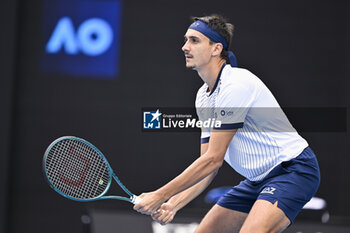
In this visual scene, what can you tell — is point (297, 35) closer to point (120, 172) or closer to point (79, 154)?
point (120, 172)

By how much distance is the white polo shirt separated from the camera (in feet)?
9.05

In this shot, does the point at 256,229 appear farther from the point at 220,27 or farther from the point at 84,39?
the point at 84,39

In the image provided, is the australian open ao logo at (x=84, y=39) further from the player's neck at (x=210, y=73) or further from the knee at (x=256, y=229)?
the knee at (x=256, y=229)

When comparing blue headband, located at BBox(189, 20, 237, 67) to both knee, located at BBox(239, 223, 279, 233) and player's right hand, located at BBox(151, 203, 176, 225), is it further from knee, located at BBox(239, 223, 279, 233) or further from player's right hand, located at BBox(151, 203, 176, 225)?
knee, located at BBox(239, 223, 279, 233)

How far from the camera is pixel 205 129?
312 cm

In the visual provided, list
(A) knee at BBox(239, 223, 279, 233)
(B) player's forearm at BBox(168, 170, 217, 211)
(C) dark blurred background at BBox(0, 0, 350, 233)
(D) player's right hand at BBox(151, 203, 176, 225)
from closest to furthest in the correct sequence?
1. (A) knee at BBox(239, 223, 279, 233)
2. (D) player's right hand at BBox(151, 203, 176, 225)
3. (B) player's forearm at BBox(168, 170, 217, 211)
4. (C) dark blurred background at BBox(0, 0, 350, 233)

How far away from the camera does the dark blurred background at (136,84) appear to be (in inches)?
204

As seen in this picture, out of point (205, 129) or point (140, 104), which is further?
point (140, 104)

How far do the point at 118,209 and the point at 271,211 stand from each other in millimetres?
1993

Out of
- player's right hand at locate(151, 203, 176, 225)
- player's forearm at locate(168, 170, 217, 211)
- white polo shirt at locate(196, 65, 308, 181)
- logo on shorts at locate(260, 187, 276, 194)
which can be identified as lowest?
player's right hand at locate(151, 203, 176, 225)

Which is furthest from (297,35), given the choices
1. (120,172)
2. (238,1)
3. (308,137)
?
(120,172)

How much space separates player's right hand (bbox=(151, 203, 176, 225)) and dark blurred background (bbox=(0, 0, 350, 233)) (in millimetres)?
2209

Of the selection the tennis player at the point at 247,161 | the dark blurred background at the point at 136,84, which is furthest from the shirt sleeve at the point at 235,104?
the dark blurred background at the point at 136,84

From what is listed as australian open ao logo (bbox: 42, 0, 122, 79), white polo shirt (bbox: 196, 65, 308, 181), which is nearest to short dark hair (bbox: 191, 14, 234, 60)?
white polo shirt (bbox: 196, 65, 308, 181)
